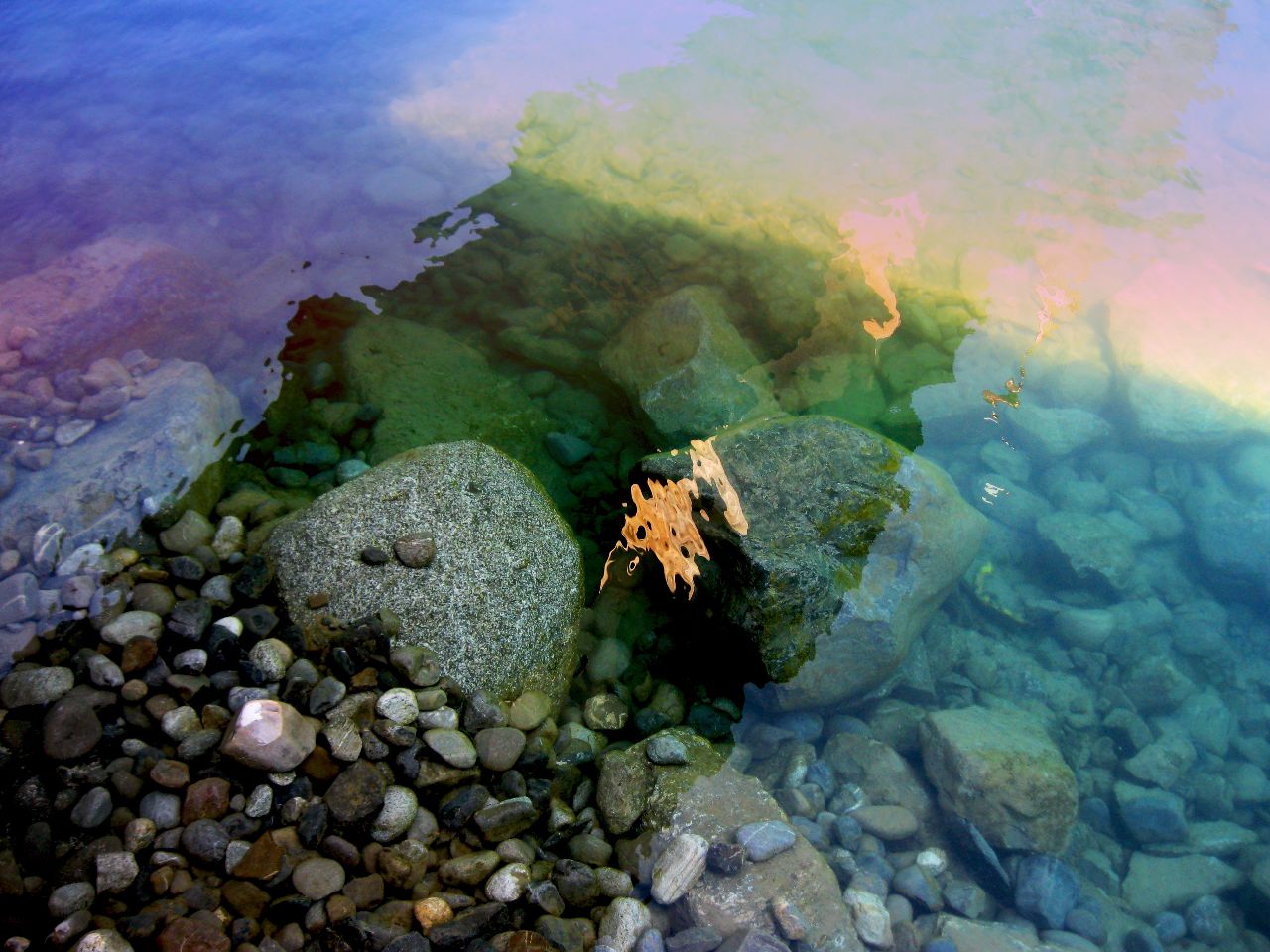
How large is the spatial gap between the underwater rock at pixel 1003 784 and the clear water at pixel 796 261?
239 mm

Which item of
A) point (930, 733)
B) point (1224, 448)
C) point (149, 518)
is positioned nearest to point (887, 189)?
point (1224, 448)

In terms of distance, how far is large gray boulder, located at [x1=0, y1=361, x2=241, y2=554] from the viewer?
117 inches

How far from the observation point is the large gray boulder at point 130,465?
2.98 m

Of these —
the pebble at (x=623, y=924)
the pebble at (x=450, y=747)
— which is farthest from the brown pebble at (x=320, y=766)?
the pebble at (x=623, y=924)

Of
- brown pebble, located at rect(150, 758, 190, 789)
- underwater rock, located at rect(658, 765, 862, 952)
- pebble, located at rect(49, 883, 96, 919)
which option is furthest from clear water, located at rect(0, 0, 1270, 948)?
pebble, located at rect(49, 883, 96, 919)

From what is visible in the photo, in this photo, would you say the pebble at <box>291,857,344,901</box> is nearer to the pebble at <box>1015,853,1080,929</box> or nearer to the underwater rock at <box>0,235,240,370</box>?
the underwater rock at <box>0,235,240,370</box>

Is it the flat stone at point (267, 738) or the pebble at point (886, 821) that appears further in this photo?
the pebble at point (886, 821)

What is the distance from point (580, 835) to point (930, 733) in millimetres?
1962

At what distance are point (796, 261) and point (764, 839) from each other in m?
A: 4.01

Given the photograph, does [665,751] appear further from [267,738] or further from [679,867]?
[267,738]

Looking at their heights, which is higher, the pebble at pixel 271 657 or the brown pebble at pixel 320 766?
the pebble at pixel 271 657

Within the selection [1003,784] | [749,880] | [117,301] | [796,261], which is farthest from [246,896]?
[796,261]

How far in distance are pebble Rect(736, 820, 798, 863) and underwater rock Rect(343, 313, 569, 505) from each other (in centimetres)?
192

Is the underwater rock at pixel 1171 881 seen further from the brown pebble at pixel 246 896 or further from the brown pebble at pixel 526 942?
the brown pebble at pixel 246 896
